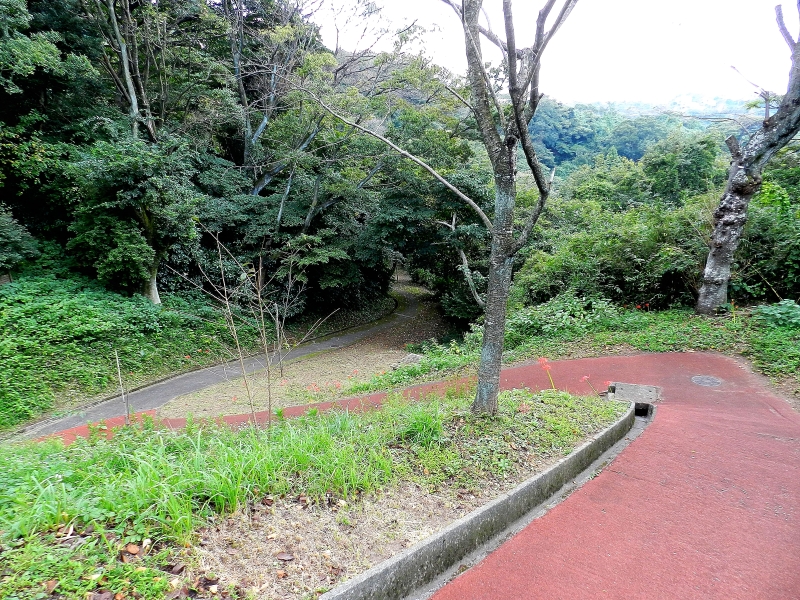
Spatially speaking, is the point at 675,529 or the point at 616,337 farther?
the point at 616,337

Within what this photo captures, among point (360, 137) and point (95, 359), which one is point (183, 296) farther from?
point (360, 137)

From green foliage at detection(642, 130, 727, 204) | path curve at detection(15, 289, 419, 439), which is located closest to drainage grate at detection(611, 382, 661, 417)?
path curve at detection(15, 289, 419, 439)

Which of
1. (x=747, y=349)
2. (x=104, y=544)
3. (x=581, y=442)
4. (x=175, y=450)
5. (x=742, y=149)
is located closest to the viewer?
(x=104, y=544)

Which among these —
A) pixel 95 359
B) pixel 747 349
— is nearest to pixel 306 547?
pixel 747 349

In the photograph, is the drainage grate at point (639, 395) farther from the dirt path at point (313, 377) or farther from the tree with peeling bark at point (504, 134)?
the dirt path at point (313, 377)

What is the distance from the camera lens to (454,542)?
8.09 feet

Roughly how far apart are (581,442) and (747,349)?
503 centimetres

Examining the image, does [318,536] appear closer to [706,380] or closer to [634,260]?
[706,380]

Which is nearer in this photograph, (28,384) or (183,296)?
(28,384)

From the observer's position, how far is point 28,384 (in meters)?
8.51

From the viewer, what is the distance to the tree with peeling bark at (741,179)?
678 centimetres

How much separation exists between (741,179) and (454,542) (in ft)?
27.7

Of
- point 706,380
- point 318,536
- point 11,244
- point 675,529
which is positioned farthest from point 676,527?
point 11,244

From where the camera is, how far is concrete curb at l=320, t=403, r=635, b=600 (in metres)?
2.06
